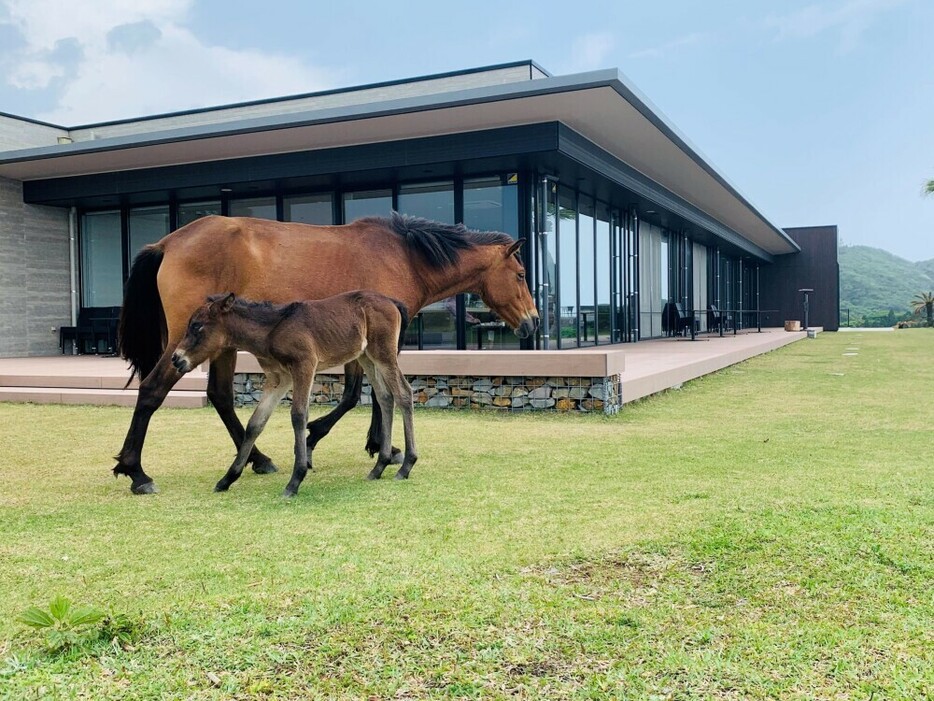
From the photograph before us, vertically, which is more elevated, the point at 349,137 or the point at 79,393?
the point at 349,137

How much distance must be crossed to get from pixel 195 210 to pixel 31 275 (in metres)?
3.59

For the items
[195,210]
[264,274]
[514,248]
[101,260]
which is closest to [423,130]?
[195,210]

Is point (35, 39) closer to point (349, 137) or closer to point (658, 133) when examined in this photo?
point (349, 137)

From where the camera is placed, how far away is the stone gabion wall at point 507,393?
7.30 metres

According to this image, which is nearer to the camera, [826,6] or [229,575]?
[229,575]

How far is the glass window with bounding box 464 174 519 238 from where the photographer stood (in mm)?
12070

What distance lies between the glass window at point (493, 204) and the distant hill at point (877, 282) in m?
56.2

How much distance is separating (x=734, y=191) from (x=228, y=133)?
12.3 m

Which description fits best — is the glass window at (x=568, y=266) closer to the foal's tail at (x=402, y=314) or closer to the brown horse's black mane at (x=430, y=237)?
the brown horse's black mane at (x=430, y=237)

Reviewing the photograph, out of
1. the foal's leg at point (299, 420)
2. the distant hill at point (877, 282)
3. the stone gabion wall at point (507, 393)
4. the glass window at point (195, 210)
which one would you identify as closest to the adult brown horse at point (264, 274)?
the foal's leg at point (299, 420)

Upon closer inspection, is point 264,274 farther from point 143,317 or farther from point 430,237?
point 430,237

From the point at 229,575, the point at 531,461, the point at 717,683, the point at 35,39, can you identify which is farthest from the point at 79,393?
the point at 35,39

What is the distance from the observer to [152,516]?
11.9 feet

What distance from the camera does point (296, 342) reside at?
4.12 metres
